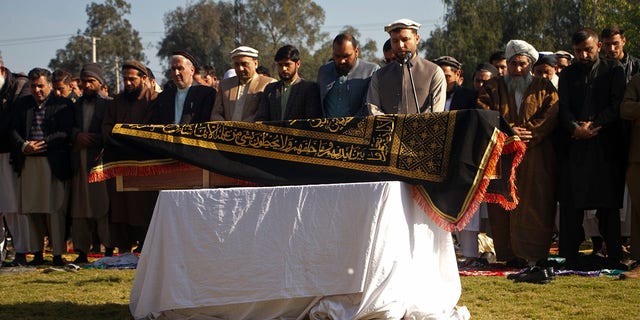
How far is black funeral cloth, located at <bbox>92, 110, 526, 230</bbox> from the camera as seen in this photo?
5.50m

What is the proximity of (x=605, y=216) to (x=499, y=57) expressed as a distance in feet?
11.0

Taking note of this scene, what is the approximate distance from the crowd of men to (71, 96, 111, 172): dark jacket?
0.02 meters

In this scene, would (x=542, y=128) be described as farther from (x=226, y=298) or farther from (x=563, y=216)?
(x=226, y=298)

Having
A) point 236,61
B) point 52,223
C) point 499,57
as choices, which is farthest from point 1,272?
point 499,57

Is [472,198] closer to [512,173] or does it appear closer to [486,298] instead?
[512,173]

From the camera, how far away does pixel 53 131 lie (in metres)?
9.59

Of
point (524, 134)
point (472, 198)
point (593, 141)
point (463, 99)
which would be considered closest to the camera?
point (472, 198)

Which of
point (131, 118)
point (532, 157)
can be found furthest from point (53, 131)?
point (532, 157)

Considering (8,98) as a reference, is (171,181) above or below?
below

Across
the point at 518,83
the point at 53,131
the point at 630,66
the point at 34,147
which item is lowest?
the point at 34,147

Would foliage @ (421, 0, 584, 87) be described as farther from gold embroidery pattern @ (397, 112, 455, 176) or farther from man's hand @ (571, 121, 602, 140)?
gold embroidery pattern @ (397, 112, 455, 176)

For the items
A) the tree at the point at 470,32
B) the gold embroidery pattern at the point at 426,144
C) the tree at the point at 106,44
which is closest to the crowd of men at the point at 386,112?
the gold embroidery pattern at the point at 426,144

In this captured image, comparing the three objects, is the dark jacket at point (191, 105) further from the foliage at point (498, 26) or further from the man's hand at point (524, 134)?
the foliage at point (498, 26)

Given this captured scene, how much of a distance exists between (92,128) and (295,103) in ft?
10.2
